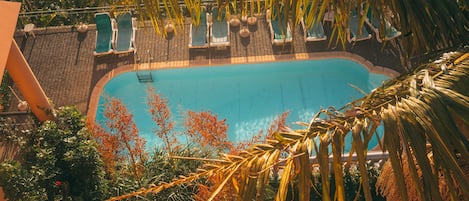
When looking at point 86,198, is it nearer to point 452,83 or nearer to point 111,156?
point 111,156

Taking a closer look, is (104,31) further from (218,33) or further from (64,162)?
(64,162)

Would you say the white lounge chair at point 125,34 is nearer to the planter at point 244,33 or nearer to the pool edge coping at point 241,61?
the pool edge coping at point 241,61

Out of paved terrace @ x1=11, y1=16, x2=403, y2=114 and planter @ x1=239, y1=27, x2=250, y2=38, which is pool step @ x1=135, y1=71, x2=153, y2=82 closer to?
paved terrace @ x1=11, y1=16, x2=403, y2=114

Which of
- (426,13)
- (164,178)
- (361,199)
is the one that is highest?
(426,13)

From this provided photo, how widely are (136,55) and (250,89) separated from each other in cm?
338

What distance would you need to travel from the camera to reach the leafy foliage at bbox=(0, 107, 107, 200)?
9141mm

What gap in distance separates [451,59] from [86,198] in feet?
26.5

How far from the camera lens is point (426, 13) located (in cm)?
342

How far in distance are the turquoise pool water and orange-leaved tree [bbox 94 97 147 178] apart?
5.80 ft

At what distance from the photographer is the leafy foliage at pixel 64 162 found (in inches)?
360

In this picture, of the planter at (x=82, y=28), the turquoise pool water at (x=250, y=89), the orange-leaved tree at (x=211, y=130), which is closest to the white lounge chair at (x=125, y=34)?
the turquoise pool water at (x=250, y=89)

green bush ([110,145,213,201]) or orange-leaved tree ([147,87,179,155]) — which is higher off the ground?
orange-leaved tree ([147,87,179,155])

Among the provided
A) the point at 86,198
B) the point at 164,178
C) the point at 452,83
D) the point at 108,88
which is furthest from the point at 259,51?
the point at 452,83

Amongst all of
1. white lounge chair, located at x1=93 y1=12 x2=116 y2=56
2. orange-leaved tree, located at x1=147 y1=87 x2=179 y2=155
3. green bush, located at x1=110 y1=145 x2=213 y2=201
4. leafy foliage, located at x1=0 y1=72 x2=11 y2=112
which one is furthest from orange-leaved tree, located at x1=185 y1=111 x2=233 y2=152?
leafy foliage, located at x1=0 y1=72 x2=11 y2=112
